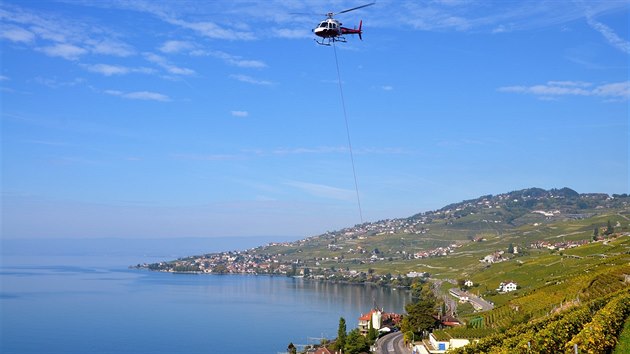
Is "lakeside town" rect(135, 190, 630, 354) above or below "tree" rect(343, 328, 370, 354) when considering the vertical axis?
above

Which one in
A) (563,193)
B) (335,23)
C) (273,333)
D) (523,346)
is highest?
(563,193)

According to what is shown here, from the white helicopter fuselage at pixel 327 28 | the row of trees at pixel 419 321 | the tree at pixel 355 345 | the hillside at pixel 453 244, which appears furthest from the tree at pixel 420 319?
the hillside at pixel 453 244

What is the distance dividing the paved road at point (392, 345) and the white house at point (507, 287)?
1593 centimetres

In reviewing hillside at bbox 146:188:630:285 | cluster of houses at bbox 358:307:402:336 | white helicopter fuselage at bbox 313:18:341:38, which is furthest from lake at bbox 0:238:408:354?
white helicopter fuselage at bbox 313:18:341:38

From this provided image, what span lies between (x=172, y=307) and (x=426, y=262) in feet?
168

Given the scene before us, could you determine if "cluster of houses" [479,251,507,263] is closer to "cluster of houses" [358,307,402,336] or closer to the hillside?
the hillside

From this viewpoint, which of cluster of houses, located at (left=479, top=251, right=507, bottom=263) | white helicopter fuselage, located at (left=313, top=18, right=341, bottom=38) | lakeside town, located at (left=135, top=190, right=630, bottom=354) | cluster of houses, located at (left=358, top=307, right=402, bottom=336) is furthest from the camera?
cluster of houses, located at (left=479, top=251, right=507, bottom=263)

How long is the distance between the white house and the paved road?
627 inches

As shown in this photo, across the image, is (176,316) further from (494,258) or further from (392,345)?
(494,258)

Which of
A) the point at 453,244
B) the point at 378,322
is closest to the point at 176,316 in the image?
the point at 378,322

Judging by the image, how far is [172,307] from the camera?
62.1 m

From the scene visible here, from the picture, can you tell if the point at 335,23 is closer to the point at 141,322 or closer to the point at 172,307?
the point at 141,322

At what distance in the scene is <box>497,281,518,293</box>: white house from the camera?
1891 inches

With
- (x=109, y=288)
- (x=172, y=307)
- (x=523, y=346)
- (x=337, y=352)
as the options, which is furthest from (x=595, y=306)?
(x=109, y=288)
